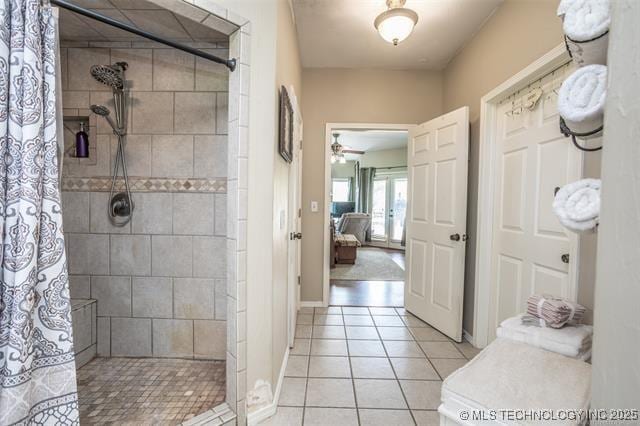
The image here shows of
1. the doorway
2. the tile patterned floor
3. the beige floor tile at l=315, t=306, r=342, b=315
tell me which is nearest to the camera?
the tile patterned floor

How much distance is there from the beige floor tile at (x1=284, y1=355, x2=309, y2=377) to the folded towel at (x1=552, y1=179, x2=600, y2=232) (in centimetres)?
180

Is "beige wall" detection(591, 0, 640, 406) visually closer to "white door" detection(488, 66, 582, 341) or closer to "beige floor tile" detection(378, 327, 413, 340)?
"white door" detection(488, 66, 582, 341)

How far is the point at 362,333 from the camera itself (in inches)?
101

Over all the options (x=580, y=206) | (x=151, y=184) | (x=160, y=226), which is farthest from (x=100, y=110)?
(x=580, y=206)

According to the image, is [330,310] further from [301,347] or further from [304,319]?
[301,347]

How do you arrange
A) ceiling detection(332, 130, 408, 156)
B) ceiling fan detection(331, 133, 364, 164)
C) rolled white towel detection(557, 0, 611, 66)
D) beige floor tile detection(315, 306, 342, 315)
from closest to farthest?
rolled white towel detection(557, 0, 611, 66) < beige floor tile detection(315, 306, 342, 315) < ceiling fan detection(331, 133, 364, 164) < ceiling detection(332, 130, 408, 156)

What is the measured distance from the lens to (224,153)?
2.00 m

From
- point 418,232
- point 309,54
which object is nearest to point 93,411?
Answer: point 418,232

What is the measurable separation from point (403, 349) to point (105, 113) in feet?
8.96

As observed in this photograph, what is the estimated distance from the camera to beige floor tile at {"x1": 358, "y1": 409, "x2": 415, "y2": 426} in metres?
1.52

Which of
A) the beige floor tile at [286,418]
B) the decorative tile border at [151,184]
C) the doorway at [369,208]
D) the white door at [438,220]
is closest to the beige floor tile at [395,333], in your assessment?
the white door at [438,220]

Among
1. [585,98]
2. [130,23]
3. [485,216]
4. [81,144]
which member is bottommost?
[485,216]

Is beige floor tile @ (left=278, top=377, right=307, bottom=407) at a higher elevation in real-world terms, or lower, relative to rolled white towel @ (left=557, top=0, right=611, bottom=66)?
lower

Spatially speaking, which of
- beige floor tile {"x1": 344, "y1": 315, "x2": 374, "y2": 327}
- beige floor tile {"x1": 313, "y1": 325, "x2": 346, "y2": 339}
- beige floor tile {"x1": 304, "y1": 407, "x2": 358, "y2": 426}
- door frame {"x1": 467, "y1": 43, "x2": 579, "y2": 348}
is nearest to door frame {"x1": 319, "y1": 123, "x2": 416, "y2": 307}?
beige floor tile {"x1": 344, "y1": 315, "x2": 374, "y2": 327}
